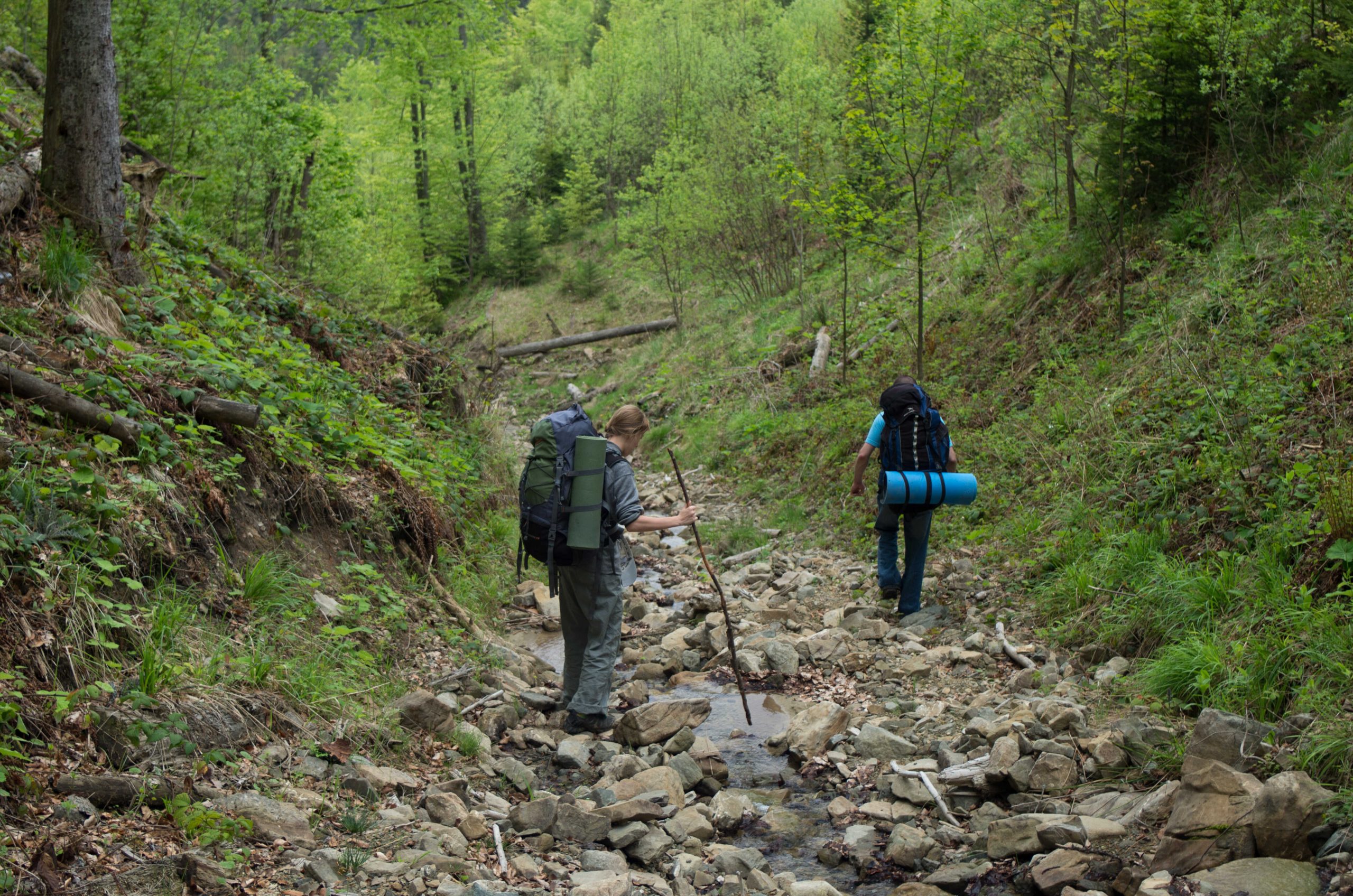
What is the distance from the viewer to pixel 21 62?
1076 centimetres

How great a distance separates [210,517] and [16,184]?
10.0 feet

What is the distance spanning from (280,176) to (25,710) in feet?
33.1

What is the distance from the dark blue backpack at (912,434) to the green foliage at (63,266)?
5980mm

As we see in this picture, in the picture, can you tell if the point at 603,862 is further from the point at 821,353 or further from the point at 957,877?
the point at 821,353

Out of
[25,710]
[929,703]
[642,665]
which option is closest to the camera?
[25,710]

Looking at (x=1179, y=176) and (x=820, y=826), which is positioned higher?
(x=1179, y=176)

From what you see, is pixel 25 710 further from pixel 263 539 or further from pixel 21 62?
pixel 21 62

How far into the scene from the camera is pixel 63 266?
616 centimetres

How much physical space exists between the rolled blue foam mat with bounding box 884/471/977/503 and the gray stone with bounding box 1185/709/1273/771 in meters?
3.24

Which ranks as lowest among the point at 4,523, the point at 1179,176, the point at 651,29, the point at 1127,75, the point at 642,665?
the point at 642,665

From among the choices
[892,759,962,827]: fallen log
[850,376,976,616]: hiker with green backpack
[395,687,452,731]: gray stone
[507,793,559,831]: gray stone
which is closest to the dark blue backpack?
[850,376,976,616]: hiker with green backpack

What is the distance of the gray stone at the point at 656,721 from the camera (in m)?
5.98

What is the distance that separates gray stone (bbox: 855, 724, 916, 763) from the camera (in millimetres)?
5523

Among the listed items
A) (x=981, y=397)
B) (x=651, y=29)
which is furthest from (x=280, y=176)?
(x=651, y=29)
